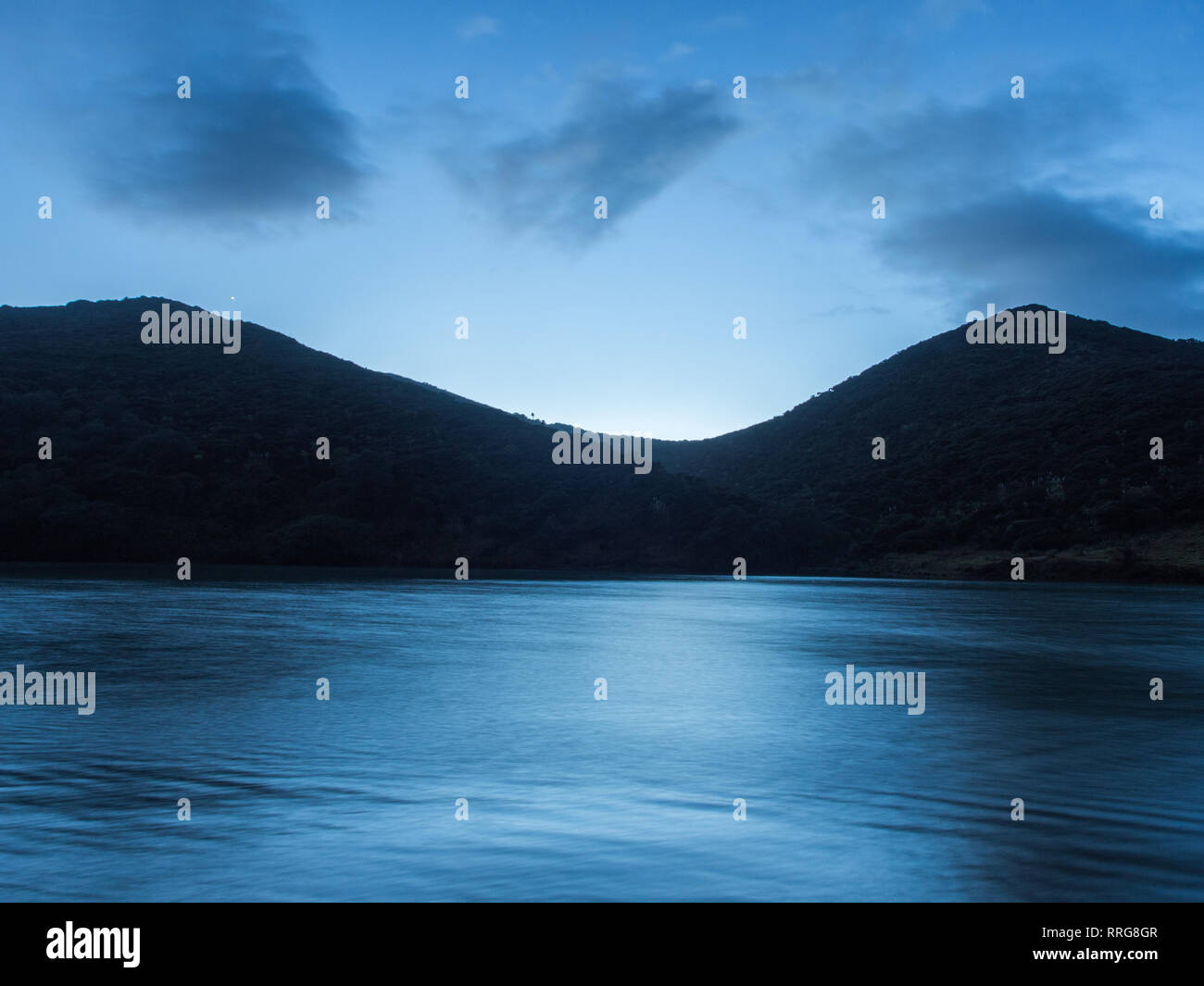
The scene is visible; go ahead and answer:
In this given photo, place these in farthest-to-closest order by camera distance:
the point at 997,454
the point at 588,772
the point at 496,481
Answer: the point at 997,454 < the point at 496,481 < the point at 588,772

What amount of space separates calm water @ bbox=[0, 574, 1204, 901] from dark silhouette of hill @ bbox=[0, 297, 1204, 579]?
37.6m

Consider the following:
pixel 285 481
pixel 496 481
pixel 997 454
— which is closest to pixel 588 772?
pixel 285 481

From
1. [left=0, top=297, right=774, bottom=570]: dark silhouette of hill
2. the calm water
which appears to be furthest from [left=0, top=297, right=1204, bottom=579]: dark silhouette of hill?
the calm water

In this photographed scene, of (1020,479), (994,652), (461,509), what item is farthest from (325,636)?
(1020,479)

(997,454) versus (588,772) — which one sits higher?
(997,454)

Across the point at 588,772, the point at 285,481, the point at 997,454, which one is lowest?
the point at 588,772

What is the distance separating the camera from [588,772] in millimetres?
7512

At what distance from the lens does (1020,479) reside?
65500mm

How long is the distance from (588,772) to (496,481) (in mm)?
57621

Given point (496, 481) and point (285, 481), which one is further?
point (496, 481)

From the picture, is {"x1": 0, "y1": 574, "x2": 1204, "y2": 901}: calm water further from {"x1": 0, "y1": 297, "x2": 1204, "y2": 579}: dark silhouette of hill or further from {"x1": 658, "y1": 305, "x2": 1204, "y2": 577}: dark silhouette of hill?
{"x1": 658, "y1": 305, "x2": 1204, "y2": 577}: dark silhouette of hill

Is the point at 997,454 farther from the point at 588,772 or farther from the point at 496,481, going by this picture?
the point at 588,772

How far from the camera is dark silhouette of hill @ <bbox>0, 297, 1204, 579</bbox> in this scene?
53.2 m
